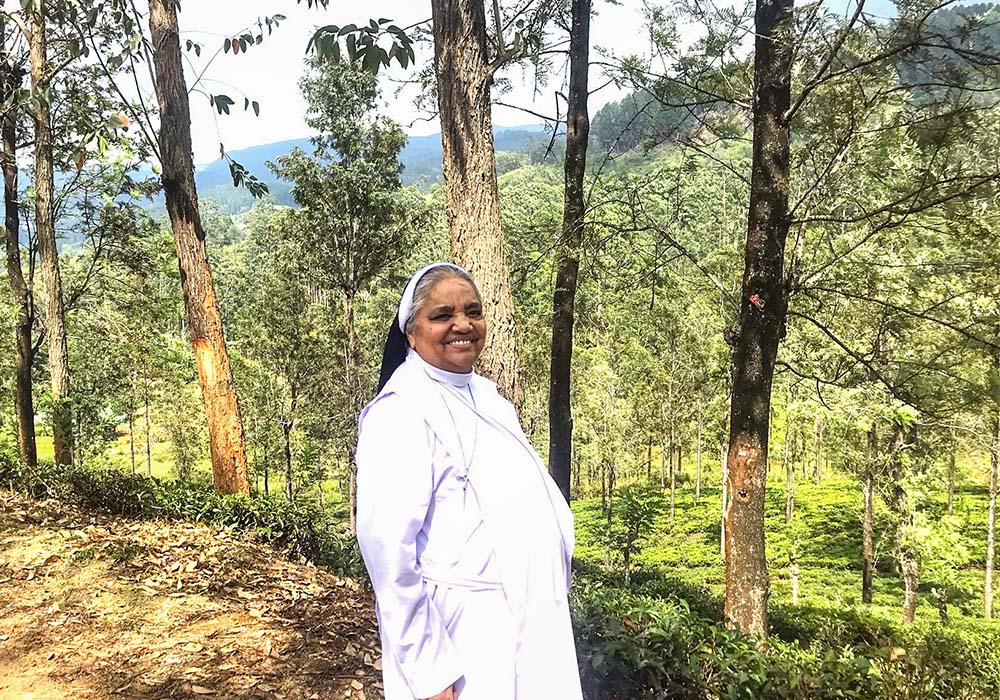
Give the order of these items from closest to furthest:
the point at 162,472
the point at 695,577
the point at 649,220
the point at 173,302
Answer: the point at 649,220 → the point at 173,302 → the point at 695,577 → the point at 162,472

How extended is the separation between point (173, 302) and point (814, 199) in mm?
11058

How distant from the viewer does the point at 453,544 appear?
61.7 inches

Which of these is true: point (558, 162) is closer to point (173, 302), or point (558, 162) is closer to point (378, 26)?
point (378, 26)

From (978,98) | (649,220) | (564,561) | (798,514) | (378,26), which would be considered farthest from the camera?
(798,514)

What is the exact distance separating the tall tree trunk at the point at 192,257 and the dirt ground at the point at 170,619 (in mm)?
1139

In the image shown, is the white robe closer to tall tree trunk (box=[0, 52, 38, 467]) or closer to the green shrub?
the green shrub

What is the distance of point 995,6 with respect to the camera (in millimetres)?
4203

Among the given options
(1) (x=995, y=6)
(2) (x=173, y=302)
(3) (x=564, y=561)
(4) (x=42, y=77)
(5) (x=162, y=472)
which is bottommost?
(5) (x=162, y=472)

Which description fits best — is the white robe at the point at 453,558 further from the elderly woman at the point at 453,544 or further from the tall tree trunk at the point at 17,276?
the tall tree trunk at the point at 17,276

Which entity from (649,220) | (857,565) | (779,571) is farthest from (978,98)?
(857,565)

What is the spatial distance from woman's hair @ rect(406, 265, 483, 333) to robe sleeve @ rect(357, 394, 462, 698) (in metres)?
0.36

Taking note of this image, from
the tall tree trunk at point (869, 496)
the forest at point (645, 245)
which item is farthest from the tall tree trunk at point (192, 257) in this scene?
the tall tree trunk at point (869, 496)

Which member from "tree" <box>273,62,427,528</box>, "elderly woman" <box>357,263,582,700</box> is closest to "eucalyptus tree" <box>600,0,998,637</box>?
"elderly woman" <box>357,263,582,700</box>

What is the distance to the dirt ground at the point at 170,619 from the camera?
3004 mm
